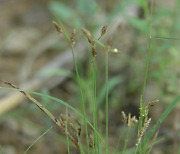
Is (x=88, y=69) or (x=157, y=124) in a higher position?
(x=157, y=124)

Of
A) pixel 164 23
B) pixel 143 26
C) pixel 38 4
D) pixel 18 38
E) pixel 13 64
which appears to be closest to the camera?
pixel 143 26

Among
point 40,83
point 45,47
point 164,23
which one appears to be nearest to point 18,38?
point 45,47

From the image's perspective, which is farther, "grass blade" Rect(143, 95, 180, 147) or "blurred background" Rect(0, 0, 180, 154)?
"blurred background" Rect(0, 0, 180, 154)

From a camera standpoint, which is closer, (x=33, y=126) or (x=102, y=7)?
(x=33, y=126)

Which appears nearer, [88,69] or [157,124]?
[157,124]

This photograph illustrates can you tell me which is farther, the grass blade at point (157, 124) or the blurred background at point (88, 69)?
the blurred background at point (88, 69)

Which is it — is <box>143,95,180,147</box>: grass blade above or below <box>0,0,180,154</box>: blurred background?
above

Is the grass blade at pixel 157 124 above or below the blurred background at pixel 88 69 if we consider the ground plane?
above

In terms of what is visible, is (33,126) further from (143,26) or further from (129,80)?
(143,26)
